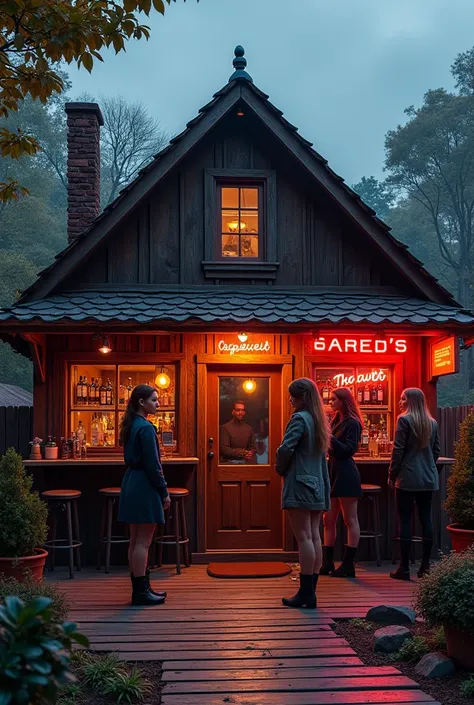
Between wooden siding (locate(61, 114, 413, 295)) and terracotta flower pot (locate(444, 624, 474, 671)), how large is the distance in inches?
235

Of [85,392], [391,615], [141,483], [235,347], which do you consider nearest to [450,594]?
Result: [391,615]

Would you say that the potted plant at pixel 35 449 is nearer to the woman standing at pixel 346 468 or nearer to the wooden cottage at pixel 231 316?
the wooden cottage at pixel 231 316

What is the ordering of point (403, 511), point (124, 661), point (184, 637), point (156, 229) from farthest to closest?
point (156, 229)
point (403, 511)
point (184, 637)
point (124, 661)

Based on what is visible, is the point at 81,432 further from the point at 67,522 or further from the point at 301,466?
the point at 301,466

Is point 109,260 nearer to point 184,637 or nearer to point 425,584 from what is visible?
point 184,637

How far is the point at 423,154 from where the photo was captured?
3684 cm

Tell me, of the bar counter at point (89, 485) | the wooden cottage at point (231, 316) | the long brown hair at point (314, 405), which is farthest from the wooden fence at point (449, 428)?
the long brown hair at point (314, 405)

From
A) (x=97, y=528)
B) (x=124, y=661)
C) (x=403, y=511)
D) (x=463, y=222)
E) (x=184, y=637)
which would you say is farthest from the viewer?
(x=463, y=222)

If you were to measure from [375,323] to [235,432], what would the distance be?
2210mm

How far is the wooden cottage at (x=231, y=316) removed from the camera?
10.1m

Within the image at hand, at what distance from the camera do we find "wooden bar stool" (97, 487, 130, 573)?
31.5ft

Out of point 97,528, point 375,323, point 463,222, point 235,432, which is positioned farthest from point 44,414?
point 463,222

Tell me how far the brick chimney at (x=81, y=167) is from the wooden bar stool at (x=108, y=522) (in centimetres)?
408

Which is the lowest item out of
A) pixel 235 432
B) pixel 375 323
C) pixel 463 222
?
pixel 235 432
